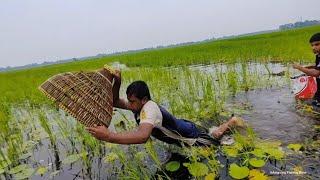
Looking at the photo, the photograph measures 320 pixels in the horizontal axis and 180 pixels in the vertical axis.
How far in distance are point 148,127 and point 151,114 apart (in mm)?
178

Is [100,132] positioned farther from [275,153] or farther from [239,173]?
[275,153]

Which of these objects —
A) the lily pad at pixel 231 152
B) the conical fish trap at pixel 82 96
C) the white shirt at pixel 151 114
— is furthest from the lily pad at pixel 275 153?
the conical fish trap at pixel 82 96

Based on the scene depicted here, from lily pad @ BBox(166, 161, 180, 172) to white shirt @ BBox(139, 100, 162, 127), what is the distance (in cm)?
52

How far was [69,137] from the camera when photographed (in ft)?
16.0

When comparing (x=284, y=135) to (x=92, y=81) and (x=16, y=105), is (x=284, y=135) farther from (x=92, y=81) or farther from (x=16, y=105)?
(x=16, y=105)

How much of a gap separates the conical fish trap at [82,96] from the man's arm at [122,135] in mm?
76

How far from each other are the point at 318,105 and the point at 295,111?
50 centimetres

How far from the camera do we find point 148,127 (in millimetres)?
3225

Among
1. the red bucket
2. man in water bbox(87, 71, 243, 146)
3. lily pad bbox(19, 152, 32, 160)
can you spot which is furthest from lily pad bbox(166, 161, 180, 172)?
the red bucket

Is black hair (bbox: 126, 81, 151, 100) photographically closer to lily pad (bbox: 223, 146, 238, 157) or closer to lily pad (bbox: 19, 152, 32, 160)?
lily pad (bbox: 223, 146, 238, 157)

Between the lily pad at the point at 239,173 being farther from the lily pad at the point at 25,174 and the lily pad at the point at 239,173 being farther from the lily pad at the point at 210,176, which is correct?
the lily pad at the point at 25,174

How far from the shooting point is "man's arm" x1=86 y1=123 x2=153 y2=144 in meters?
2.84

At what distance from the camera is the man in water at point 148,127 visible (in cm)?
298

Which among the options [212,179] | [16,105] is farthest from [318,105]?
[16,105]
